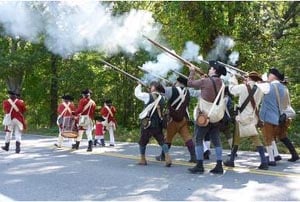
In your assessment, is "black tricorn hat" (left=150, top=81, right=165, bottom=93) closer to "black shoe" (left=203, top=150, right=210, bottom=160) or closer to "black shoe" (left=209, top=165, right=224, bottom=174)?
"black shoe" (left=203, top=150, right=210, bottom=160)

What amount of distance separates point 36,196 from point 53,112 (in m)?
24.2

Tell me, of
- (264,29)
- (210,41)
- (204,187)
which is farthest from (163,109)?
(264,29)

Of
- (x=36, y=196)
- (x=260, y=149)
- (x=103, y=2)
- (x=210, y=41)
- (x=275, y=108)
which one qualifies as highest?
(x=103, y=2)

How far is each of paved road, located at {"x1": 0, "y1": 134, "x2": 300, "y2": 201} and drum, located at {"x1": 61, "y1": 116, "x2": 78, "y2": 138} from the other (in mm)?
2047

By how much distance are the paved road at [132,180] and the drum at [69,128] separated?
2.05 meters

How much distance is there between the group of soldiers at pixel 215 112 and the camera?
8703 millimetres

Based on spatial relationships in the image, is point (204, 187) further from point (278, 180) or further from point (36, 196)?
point (36, 196)

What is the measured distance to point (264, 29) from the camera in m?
18.6

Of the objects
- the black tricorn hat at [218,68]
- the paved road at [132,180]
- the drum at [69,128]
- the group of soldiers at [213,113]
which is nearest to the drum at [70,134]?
the drum at [69,128]

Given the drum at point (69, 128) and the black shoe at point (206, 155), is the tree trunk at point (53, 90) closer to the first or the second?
the drum at point (69, 128)

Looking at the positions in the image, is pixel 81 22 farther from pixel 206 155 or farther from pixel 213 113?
pixel 213 113

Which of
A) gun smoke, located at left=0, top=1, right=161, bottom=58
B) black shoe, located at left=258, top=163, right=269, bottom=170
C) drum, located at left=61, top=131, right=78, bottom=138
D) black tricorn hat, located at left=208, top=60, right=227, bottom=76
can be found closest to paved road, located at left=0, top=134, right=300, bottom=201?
black shoe, located at left=258, top=163, right=269, bottom=170

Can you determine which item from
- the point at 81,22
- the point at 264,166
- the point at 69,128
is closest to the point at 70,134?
the point at 69,128

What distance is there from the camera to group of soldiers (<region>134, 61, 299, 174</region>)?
8.70 metres
